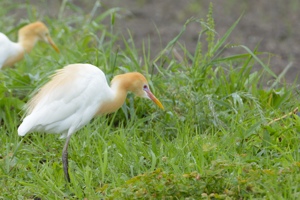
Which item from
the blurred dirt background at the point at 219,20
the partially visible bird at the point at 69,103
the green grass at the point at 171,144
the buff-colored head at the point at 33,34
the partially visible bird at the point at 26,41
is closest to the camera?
the green grass at the point at 171,144

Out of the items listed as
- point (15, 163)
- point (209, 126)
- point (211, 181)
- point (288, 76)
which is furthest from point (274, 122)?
point (288, 76)

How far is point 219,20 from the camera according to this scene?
32.1 ft

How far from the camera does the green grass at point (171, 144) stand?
421 cm

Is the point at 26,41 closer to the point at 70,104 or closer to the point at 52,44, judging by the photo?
the point at 52,44

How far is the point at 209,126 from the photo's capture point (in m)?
5.64

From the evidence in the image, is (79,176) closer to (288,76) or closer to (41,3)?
(288,76)

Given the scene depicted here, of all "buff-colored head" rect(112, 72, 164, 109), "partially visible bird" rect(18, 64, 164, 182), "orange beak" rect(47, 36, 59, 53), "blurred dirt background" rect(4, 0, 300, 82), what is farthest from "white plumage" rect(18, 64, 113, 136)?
→ "blurred dirt background" rect(4, 0, 300, 82)

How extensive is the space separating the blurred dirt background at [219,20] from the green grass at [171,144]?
210 cm

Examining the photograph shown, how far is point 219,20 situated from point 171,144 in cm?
497

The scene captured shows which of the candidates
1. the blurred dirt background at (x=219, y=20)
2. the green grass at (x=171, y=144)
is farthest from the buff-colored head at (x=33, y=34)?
the blurred dirt background at (x=219, y=20)

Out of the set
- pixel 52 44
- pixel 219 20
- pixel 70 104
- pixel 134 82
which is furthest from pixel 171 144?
pixel 219 20

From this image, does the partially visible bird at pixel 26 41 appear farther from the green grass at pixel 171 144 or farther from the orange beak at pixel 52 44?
the green grass at pixel 171 144

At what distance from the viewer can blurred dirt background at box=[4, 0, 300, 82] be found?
882 cm

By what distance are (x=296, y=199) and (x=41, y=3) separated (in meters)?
6.94
